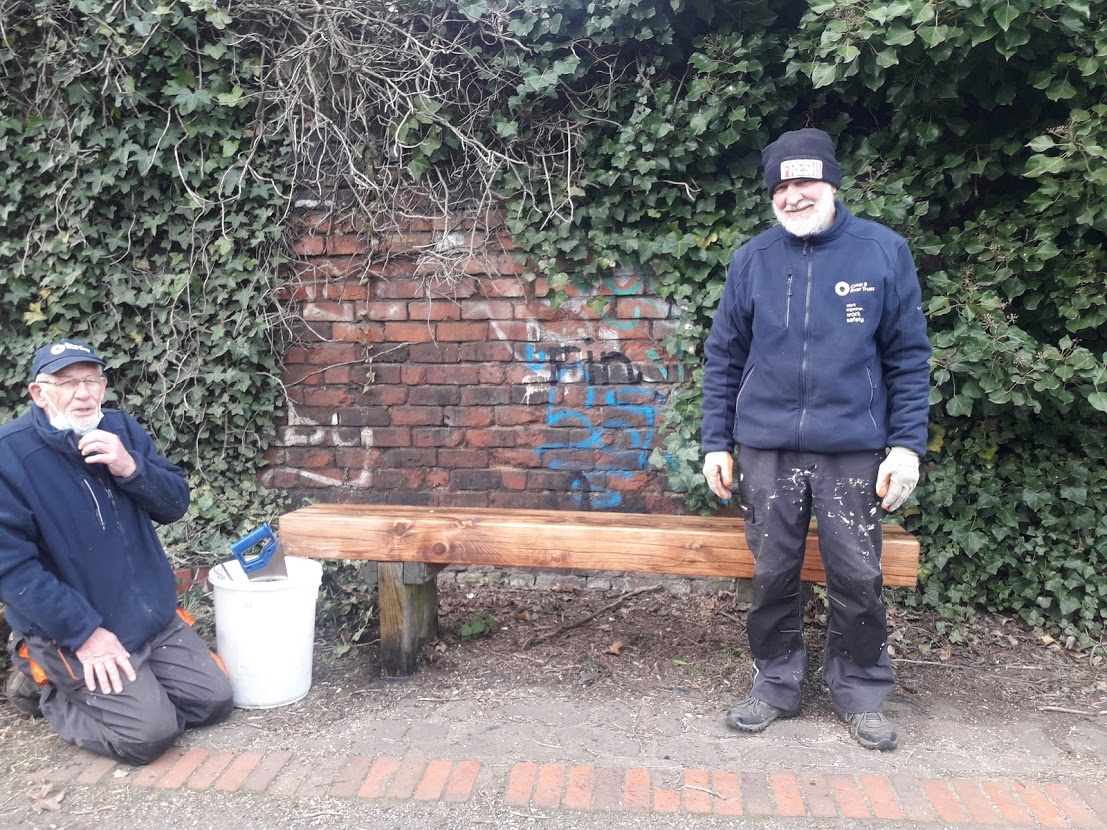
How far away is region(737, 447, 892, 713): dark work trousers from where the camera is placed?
2885 millimetres

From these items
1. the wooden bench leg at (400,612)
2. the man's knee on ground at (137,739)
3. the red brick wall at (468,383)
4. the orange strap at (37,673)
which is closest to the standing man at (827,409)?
the red brick wall at (468,383)

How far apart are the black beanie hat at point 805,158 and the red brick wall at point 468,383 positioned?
1.31 m

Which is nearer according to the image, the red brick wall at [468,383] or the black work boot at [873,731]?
the black work boot at [873,731]

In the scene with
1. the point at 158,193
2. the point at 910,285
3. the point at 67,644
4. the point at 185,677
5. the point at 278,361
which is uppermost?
the point at 158,193

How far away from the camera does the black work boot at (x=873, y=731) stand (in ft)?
9.53

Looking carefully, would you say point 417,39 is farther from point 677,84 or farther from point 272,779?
point 272,779

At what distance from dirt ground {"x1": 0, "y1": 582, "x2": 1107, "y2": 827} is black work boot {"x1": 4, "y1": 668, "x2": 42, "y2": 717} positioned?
7 cm

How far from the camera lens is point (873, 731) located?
2.93 metres

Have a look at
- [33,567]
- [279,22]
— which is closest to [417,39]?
[279,22]

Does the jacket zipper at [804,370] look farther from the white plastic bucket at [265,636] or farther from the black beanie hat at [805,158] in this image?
the white plastic bucket at [265,636]

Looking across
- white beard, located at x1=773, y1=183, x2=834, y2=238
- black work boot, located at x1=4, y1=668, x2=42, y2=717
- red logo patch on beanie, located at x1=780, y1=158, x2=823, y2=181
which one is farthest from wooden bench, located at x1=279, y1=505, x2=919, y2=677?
red logo patch on beanie, located at x1=780, y1=158, x2=823, y2=181

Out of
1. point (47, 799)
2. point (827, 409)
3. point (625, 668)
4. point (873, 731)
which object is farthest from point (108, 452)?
point (873, 731)

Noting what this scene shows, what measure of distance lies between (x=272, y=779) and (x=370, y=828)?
17.8 inches

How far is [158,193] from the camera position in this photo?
4.29 meters
